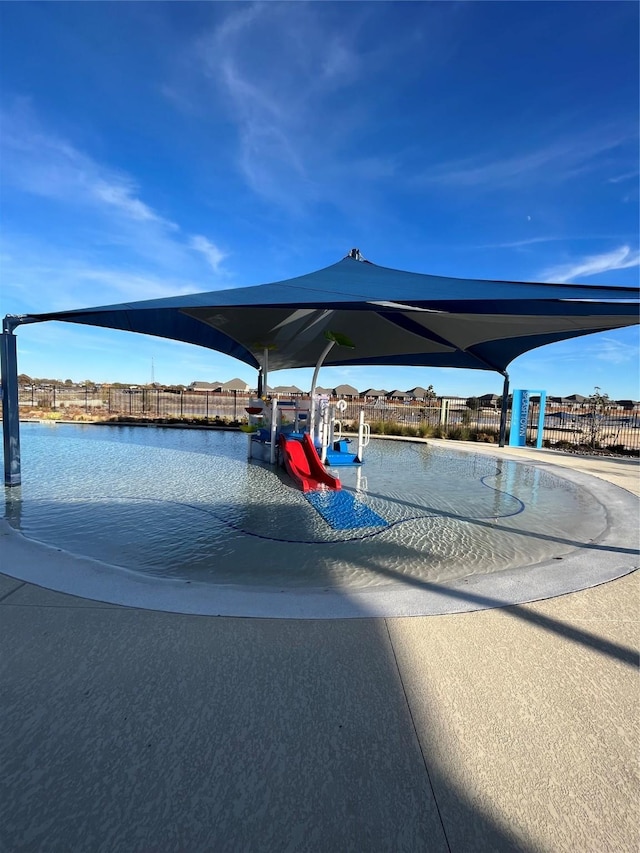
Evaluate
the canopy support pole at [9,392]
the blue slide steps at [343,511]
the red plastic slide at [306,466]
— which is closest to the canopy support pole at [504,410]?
the red plastic slide at [306,466]

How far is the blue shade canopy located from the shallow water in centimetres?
272

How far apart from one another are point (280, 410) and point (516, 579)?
8.24 metres

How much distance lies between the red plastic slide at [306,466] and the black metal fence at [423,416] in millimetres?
8912

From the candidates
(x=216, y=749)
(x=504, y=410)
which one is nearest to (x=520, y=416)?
(x=504, y=410)

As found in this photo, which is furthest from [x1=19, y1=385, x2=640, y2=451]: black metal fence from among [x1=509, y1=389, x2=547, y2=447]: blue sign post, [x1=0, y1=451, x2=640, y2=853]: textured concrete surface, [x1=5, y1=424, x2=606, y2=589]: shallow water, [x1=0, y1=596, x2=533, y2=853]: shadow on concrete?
[x1=0, y1=596, x2=533, y2=853]: shadow on concrete

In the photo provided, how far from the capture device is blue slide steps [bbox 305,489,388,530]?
5520 mm

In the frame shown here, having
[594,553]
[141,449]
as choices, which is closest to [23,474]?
[141,449]

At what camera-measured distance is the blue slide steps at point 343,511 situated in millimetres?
5520

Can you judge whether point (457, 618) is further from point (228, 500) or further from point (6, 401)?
point (6, 401)

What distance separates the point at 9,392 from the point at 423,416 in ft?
72.4

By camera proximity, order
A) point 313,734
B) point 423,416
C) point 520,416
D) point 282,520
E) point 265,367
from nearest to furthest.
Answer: point 313,734 → point 282,520 → point 265,367 → point 520,416 → point 423,416

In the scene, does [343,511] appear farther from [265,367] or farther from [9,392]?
[265,367]

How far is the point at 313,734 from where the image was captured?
1.81 m

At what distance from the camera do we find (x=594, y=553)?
4438 mm
